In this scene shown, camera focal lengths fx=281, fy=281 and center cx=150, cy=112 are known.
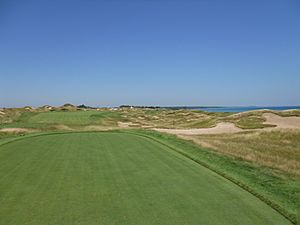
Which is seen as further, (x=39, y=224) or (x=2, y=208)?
(x=2, y=208)

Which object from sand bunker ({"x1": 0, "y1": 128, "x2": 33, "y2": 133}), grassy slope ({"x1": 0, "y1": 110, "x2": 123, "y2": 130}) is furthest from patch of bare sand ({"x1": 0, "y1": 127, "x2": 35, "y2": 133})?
grassy slope ({"x1": 0, "y1": 110, "x2": 123, "y2": 130})

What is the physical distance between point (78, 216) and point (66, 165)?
5.51 m

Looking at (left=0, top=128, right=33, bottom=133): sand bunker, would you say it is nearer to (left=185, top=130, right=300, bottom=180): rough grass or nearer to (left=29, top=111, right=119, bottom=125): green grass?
(left=29, top=111, right=119, bottom=125): green grass

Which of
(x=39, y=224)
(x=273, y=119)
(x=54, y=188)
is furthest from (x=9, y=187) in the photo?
(x=273, y=119)

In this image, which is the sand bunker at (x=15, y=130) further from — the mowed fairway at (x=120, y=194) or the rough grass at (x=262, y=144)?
the mowed fairway at (x=120, y=194)

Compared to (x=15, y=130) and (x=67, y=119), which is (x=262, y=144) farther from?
(x=67, y=119)

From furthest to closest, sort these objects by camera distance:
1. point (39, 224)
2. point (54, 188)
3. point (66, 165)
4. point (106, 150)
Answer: point (106, 150)
point (66, 165)
point (54, 188)
point (39, 224)

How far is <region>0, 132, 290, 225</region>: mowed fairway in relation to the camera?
20.5 ft

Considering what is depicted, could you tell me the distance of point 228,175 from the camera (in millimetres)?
9820

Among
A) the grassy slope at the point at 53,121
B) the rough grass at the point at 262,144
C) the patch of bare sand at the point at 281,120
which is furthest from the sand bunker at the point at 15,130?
the patch of bare sand at the point at 281,120

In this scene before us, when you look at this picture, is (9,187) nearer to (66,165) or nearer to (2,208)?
(2,208)

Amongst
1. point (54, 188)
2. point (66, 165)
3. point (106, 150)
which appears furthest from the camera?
point (106, 150)

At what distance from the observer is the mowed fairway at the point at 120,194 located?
6252mm

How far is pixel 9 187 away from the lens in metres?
8.44
